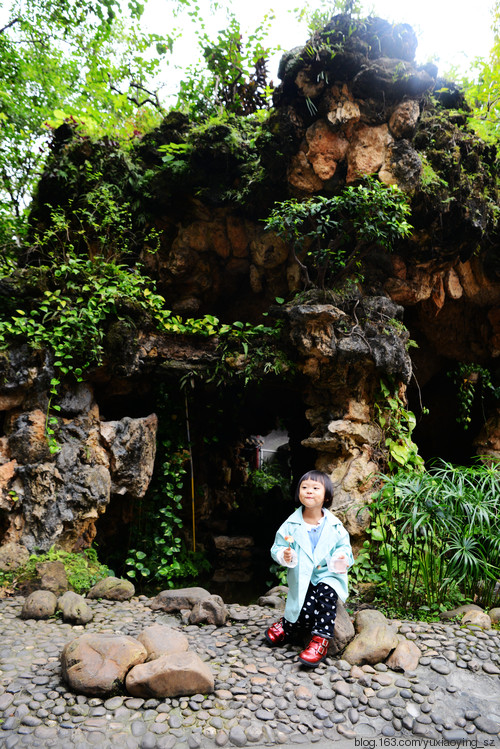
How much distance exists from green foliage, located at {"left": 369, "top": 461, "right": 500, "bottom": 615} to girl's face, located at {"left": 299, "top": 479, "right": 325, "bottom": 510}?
93 centimetres

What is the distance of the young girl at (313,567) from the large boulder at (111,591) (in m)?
1.87

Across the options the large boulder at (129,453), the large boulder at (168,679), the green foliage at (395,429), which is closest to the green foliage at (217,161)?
the green foliage at (395,429)

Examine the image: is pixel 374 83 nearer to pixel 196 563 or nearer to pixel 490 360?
pixel 490 360

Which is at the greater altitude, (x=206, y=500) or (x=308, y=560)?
(x=308, y=560)

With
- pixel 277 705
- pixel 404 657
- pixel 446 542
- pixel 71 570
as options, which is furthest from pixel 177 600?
pixel 446 542

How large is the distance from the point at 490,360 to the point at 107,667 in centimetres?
845

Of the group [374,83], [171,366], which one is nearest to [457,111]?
[374,83]

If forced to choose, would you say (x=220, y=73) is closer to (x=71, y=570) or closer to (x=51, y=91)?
(x=51, y=91)

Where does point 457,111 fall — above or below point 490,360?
above

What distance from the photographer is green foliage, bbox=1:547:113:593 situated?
4746mm

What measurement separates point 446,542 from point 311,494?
1.52 metres

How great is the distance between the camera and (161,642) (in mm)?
3059

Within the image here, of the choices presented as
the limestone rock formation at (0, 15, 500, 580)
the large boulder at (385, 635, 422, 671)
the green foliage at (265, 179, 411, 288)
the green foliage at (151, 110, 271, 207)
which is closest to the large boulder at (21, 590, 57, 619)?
the limestone rock formation at (0, 15, 500, 580)

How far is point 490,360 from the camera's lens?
347 inches
